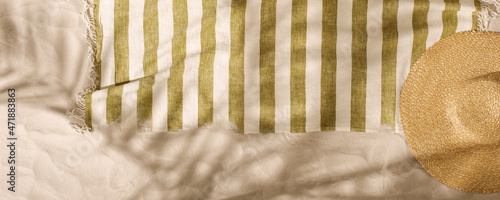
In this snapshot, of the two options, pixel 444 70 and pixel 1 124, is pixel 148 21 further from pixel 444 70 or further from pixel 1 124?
pixel 444 70

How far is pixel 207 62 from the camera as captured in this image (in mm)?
1200

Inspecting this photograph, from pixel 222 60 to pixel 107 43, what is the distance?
44 centimetres

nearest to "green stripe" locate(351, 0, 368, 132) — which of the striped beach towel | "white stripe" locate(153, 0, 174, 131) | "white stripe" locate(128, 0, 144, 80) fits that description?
the striped beach towel

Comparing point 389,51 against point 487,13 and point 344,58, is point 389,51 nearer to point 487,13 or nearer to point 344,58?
point 344,58

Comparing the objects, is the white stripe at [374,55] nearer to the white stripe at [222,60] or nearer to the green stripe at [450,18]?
the green stripe at [450,18]

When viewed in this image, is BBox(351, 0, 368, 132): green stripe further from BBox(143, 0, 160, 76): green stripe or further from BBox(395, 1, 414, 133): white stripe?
BBox(143, 0, 160, 76): green stripe

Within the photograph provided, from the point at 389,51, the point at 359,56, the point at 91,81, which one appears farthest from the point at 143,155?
the point at 389,51

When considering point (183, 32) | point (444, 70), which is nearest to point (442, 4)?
point (444, 70)

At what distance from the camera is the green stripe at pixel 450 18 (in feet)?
3.88

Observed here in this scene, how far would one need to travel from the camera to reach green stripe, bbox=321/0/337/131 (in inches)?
46.7

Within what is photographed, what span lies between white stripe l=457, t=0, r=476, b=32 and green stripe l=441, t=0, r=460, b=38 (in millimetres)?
16

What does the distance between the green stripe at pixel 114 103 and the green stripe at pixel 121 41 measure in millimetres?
46

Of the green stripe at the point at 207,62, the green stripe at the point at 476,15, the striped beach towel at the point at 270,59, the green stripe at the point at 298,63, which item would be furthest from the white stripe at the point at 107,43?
the green stripe at the point at 476,15

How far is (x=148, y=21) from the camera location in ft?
3.99
